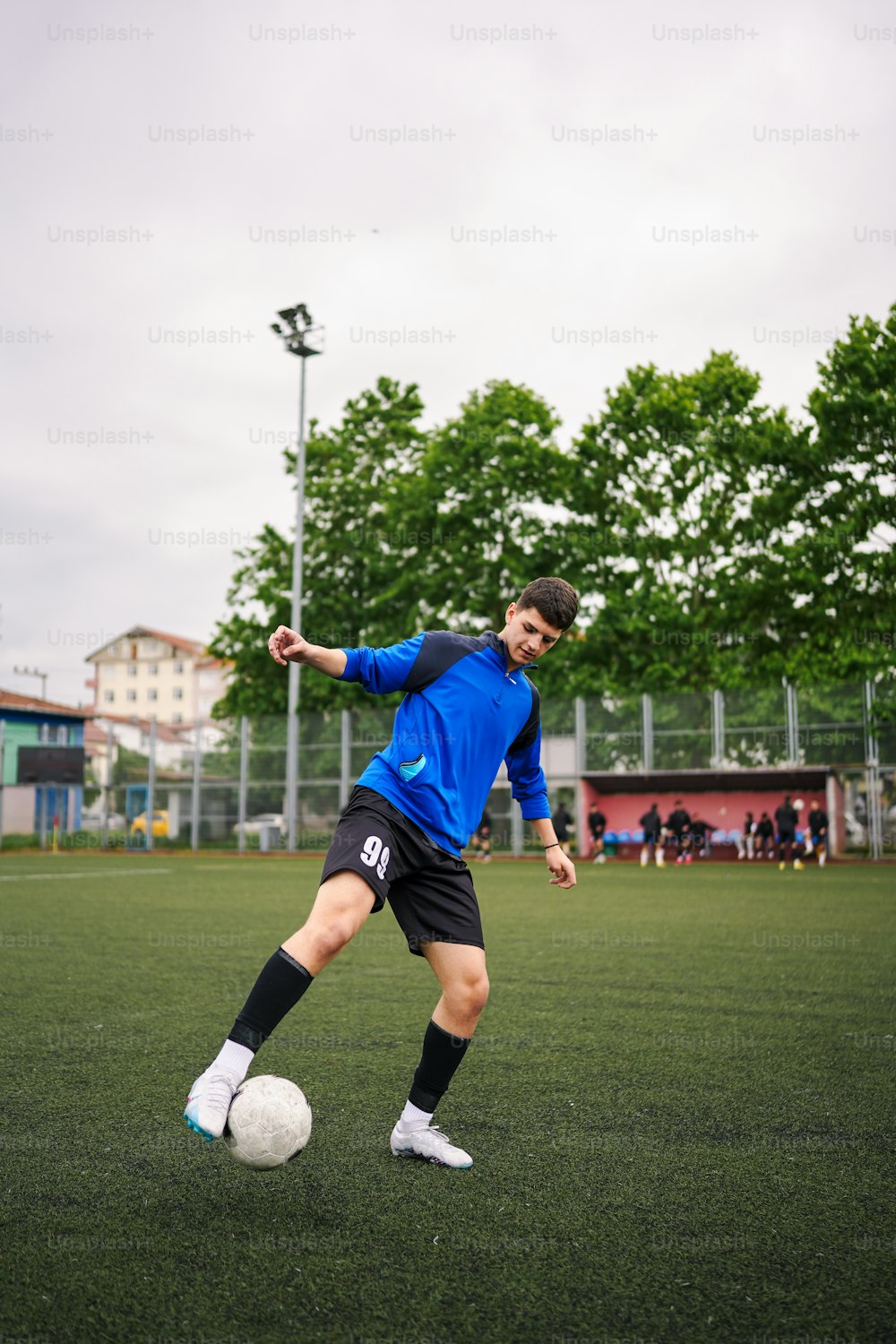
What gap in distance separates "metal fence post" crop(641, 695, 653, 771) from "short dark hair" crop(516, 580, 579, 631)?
2703 cm

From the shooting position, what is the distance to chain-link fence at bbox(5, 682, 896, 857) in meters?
27.9

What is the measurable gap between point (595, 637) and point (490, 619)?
4121mm

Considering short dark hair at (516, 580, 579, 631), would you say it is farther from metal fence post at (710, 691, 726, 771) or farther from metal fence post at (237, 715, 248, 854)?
metal fence post at (237, 715, 248, 854)

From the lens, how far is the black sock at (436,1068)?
3941 mm

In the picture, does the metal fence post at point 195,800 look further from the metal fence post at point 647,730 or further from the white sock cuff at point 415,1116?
the white sock cuff at point 415,1116

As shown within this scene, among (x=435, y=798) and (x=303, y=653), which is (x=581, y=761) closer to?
(x=435, y=798)

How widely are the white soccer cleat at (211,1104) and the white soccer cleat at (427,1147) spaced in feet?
2.59

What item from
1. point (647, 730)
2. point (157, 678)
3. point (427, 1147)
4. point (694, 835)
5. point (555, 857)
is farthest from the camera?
point (157, 678)

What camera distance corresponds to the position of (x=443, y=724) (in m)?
3.96

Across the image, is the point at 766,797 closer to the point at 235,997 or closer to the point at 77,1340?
the point at 235,997

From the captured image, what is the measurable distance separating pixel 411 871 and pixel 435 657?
77cm

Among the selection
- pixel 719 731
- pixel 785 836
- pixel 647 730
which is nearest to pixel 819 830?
pixel 785 836

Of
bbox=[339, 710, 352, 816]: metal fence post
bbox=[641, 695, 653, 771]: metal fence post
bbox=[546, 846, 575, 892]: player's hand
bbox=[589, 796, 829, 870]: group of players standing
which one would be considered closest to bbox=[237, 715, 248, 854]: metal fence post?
bbox=[339, 710, 352, 816]: metal fence post

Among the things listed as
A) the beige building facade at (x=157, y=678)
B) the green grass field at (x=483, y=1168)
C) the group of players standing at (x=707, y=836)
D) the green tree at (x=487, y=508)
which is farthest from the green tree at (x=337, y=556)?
the beige building facade at (x=157, y=678)
